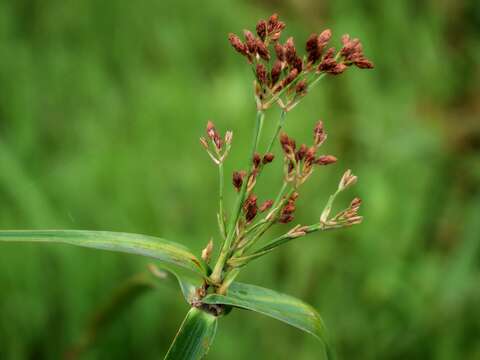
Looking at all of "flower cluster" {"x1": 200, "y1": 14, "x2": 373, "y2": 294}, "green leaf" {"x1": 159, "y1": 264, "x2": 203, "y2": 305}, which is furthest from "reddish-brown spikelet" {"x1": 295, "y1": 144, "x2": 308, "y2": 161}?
"green leaf" {"x1": 159, "y1": 264, "x2": 203, "y2": 305}

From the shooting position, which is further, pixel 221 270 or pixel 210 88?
pixel 210 88

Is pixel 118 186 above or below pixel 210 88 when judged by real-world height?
below

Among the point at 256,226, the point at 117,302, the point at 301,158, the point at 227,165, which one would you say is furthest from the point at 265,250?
the point at 227,165

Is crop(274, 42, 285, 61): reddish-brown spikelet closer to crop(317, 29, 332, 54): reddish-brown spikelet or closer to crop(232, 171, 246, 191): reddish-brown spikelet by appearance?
crop(317, 29, 332, 54): reddish-brown spikelet

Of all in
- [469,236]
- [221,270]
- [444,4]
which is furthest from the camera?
[444,4]

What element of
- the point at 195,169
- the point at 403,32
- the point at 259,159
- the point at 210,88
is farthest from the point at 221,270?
the point at 403,32

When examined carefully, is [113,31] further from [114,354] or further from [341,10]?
Result: [114,354]

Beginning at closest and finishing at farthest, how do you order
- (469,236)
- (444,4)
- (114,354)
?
1. (114,354)
2. (469,236)
3. (444,4)
